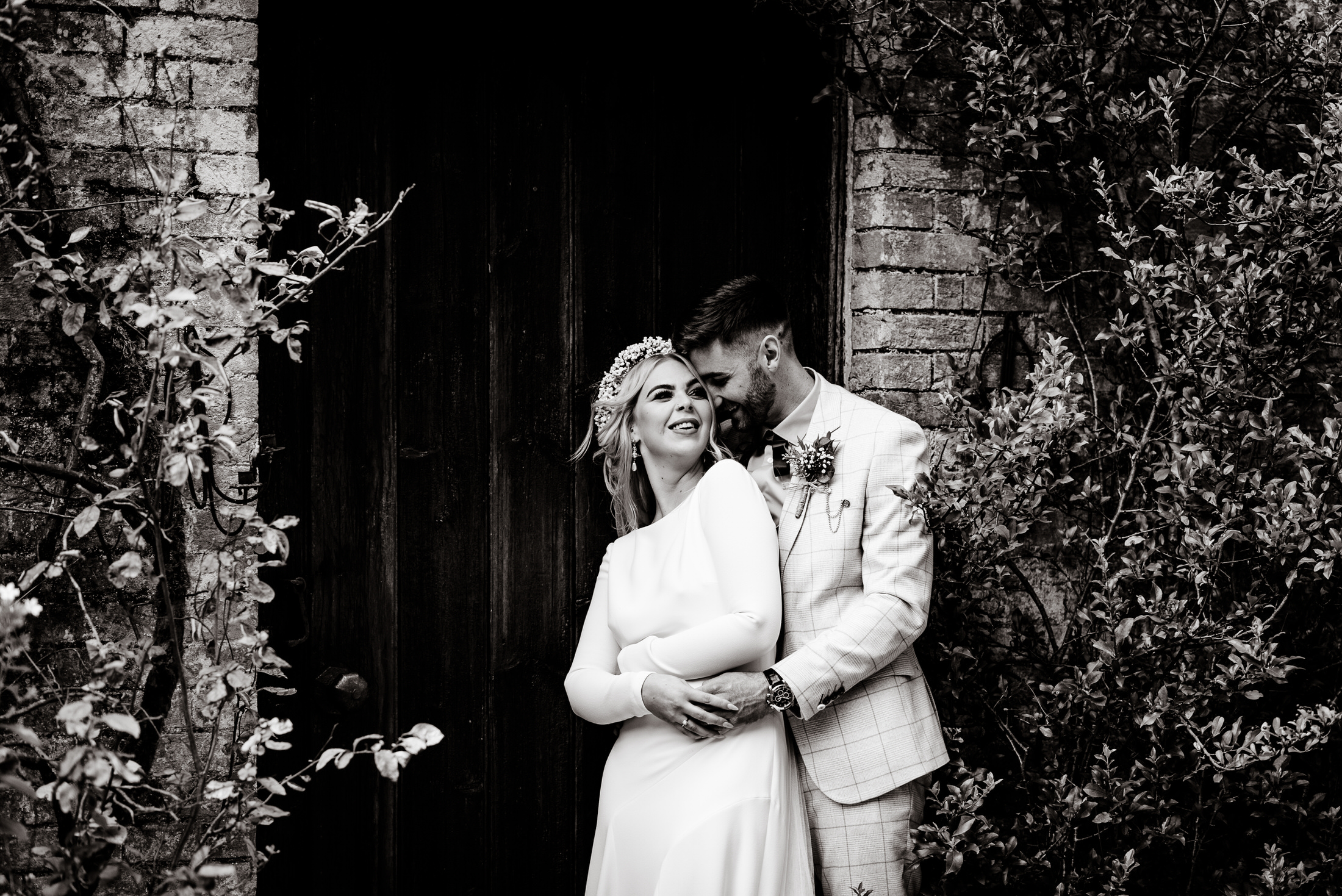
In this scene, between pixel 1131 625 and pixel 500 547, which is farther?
pixel 500 547

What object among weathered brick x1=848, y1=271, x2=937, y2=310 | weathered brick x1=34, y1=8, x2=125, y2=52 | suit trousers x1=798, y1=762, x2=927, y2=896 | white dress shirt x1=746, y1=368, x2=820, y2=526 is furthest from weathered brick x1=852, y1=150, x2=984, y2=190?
weathered brick x1=34, y1=8, x2=125, y2=52

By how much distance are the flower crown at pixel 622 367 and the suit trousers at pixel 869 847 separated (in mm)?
1037

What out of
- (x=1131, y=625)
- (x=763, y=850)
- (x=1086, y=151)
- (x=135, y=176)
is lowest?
(x=763, y=850)

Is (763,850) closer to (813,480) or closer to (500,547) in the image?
(813,480)

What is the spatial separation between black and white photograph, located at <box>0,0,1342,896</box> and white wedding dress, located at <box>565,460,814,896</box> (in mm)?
11

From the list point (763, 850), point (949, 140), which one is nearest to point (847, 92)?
point (949, 140)

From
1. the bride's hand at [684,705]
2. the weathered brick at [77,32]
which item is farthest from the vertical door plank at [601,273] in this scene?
the weathered brick at [77,32]

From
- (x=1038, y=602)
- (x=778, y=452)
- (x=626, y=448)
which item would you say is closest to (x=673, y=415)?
(x=626, y=448)

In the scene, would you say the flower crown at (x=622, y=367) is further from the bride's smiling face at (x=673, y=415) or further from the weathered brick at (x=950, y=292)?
the weathered brick at (x=950, y=292)

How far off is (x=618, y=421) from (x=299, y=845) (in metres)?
1.34

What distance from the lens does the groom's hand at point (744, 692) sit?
92.7 inches

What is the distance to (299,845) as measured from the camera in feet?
8.96

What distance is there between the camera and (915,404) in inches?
113

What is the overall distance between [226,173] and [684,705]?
5.26ft
